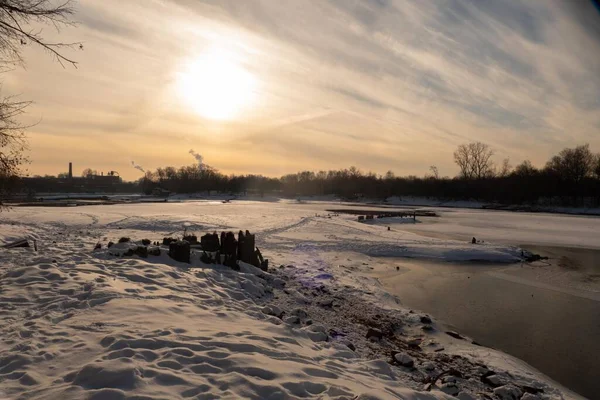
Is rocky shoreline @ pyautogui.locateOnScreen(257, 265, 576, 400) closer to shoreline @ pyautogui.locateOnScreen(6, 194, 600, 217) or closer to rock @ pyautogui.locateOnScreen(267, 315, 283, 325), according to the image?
rock @ pyautogui.locateOnScreen(267, 315, 283, 325)

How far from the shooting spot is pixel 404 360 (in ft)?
22.1

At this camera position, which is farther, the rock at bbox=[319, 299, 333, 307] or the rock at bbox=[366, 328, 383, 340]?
the rock at bbox=[319, 299, 333, 307]

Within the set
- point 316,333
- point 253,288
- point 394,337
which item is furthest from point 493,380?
point 253,288

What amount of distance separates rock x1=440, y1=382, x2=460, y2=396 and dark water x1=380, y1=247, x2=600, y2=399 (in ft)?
7.49

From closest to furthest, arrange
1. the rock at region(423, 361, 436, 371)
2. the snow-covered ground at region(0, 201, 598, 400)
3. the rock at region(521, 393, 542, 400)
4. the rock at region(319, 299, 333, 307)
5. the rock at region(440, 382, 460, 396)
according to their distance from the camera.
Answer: the snow-covered ground at region(0, 201, 598, 400)
the rock at region(440, 382, 460, 396)
the rock at region(521, 393, 542, 400)
the rock at region(423, 361, 436, 371)
the rock at region(319, 299, 333, 307)

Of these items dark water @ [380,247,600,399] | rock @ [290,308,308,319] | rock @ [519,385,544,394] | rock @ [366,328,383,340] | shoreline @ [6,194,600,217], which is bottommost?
dark water @ [380,247,600,399]

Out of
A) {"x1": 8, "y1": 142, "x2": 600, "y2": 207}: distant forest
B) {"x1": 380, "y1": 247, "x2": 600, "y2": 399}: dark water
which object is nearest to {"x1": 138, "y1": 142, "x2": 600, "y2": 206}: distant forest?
{"x1": 8, "y1": 142, "x2": 600, "y2": 207}: distant forest

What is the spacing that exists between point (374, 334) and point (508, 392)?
8.68ft

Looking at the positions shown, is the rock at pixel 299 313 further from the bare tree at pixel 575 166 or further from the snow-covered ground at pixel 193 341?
the bare tree at pixel 575 166

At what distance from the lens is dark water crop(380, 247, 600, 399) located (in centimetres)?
746

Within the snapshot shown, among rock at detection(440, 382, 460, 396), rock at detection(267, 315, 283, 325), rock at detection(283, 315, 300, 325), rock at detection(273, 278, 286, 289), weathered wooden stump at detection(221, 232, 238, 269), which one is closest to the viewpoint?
rock at detection(440, 382, 460, 396)

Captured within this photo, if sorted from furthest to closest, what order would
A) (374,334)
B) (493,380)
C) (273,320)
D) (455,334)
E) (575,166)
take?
(575,166) < (455,334) < (374,334) < (273,320) < (493,380)

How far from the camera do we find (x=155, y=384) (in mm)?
4180

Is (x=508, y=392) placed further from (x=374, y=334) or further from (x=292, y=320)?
(x=292, y=320)
